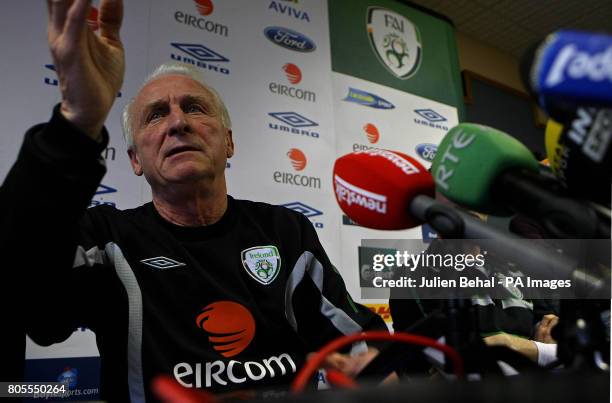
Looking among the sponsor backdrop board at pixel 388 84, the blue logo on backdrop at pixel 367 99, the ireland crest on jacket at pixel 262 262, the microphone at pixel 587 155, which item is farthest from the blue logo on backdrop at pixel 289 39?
the microphone at pixel 587 155

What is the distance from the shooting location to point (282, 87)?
7.23ft

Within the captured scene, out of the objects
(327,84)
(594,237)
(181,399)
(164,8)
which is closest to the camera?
(181,399)

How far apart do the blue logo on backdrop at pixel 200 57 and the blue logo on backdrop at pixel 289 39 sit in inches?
12.2

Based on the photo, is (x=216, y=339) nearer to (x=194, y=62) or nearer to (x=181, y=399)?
(x=181, y=399)

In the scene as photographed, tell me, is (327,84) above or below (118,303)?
above

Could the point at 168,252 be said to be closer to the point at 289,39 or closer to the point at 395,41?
the point at 289,39

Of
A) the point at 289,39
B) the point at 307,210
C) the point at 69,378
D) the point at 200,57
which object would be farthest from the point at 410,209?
the point at 289,39

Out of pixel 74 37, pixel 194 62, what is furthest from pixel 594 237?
pixel 194 62

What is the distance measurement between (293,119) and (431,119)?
986mm

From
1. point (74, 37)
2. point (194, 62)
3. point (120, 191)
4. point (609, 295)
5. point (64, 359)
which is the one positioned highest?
point (194, 62)

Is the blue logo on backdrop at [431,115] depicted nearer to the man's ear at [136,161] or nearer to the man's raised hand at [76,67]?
the man's ear at [136,161]

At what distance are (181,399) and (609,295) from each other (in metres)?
0.33

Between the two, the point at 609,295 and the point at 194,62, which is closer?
the point at 609,295

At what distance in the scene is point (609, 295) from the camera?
14.3 inches
